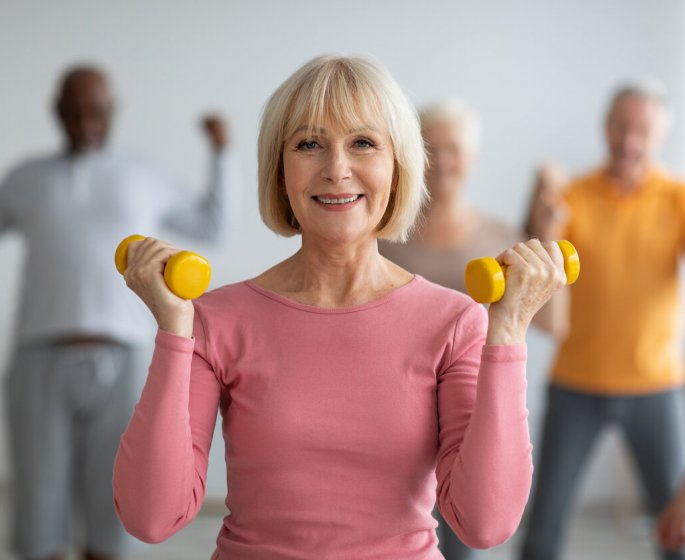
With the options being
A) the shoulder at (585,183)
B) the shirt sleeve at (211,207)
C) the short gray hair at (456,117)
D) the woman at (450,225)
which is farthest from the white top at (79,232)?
the shoulder at (585,183)

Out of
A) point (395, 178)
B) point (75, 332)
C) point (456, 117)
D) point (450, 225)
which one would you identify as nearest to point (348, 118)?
point (395, 178)

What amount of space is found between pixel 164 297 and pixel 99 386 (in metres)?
1.80

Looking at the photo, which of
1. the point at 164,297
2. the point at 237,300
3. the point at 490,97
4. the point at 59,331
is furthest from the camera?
the point at 490,97

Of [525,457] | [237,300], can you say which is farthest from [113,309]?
[525,457]

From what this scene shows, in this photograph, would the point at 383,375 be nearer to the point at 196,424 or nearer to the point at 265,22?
the point at 196,424

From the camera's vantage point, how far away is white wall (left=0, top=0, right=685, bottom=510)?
4.50m

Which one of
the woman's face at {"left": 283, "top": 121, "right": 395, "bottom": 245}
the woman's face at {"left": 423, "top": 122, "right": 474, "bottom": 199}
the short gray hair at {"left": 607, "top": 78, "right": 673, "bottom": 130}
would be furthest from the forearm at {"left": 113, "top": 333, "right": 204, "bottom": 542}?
the short gray hair at {"left": 607, "top": 78, "right": 673, "bottom": 130}

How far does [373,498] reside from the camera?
1247mm

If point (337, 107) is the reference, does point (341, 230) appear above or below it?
below

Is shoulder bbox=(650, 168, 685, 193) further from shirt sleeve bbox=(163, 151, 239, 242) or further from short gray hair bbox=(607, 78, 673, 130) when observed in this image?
shirt sleeve bbox=(163, 151, 239, 242)

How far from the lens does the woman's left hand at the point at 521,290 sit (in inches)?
46.5

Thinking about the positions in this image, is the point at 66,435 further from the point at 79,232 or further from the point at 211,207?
the point at 211,207

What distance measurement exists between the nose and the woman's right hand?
0.64 feet

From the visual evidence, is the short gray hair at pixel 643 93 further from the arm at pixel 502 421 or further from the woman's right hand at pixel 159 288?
the woman's right hand at pixel 159 288
